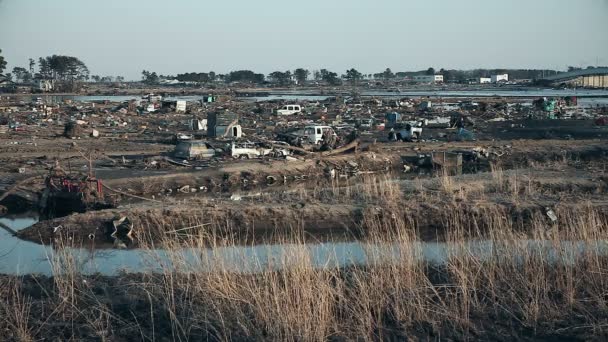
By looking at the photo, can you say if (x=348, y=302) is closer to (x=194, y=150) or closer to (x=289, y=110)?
(x=194, y=150)

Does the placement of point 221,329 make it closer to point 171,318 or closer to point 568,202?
point 171,318

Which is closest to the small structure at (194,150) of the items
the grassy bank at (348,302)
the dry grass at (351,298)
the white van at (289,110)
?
the dry grass at (351,298)

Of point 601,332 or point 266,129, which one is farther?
point 266,129

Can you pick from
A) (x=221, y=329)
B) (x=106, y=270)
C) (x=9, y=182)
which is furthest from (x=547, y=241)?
(x=9, y=182)

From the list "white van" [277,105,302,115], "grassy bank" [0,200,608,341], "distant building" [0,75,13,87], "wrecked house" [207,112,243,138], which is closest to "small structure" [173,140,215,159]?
"wrecked house" [207,112,243,138]

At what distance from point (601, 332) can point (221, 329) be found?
405cm

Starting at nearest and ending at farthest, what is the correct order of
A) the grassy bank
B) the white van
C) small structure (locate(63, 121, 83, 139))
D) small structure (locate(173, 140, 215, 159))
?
the grassy bank, small structure (locate(173, 140, 215, 159)), small structure (locate(63, 121, 83, 139)), the white van

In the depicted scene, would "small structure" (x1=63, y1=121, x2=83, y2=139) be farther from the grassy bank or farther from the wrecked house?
the grassy bank

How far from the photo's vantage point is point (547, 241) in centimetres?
991

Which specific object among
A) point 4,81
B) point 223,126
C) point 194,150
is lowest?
point 194,150

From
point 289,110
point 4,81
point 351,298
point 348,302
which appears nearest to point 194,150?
point 351,298

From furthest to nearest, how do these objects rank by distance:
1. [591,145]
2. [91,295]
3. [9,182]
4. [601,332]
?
[591,145]
[9,182]
[91,295]
[601,332]

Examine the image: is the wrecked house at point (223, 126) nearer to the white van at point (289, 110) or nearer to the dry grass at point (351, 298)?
the white van at point (289, 110)

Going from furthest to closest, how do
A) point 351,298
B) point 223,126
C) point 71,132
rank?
1. point 71,132
2. point 223,126
3. point 351,298
